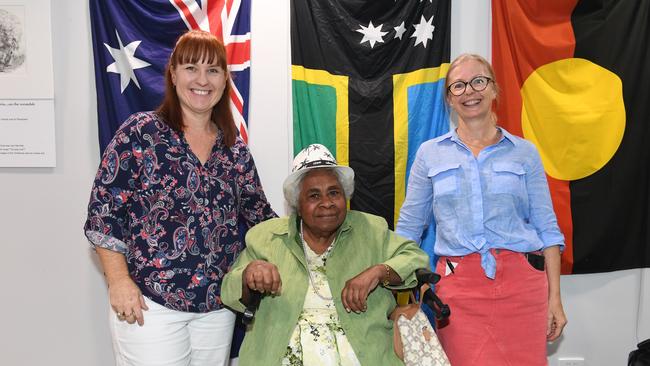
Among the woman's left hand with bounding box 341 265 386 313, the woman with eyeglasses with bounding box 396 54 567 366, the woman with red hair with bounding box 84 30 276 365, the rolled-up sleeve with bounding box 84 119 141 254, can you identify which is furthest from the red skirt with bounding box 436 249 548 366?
the rolled-up sleeve with bounding box 84 119 141 254

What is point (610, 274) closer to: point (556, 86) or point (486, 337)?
point (556, 86)

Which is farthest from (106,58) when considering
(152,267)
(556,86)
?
(556,86)

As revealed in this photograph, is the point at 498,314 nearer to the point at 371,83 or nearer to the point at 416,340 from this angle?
the point at 416,340

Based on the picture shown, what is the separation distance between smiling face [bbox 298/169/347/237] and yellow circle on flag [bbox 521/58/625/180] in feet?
4.46

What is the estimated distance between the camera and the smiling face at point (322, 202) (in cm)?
200

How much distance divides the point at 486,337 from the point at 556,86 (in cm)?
153

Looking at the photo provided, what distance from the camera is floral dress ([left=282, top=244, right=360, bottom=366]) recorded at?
193 centimetres

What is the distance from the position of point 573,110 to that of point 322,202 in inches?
64.5

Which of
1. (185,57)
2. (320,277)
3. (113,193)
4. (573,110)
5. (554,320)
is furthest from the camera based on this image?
(573,110)

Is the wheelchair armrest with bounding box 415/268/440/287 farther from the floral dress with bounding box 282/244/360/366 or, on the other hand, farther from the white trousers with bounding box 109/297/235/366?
the white trousers with bounding box 109/297/235/366

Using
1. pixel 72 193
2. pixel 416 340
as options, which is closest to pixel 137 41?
pixel 72 193

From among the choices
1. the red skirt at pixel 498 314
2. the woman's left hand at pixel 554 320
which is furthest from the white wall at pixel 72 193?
the woman's left hand at pixel 554 320

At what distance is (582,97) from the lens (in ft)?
9.36

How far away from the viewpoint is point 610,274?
3.11m
